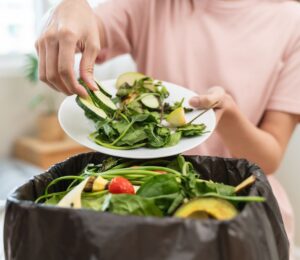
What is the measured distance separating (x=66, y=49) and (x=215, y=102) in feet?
0.84

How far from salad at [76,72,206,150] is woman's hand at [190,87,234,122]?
0.06ft

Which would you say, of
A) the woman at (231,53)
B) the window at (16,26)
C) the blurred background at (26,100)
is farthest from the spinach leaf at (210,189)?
the window at (16,26)

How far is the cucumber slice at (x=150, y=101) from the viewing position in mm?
690

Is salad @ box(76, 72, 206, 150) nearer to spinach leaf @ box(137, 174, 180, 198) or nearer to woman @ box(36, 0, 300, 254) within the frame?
spinach leaf @ box(137, 174, 180, 198)

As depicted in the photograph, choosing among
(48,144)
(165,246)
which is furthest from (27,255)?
(48,144)

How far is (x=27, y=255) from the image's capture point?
405mm

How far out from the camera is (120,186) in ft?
1.47

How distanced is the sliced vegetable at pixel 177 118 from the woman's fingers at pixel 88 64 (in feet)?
0.37

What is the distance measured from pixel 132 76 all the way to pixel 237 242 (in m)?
0.46

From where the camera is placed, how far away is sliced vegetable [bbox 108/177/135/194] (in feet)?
1.46

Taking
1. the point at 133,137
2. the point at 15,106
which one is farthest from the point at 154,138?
the point at 15,106

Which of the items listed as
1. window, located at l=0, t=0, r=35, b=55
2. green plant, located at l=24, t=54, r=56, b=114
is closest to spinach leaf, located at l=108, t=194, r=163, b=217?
green plant, located at l=24, t=54, r=56, b=114

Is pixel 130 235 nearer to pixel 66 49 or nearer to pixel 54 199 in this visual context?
pixel 54 199

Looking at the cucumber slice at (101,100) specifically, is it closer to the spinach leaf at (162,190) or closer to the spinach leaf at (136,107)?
the spinach leaf at (136,107)
